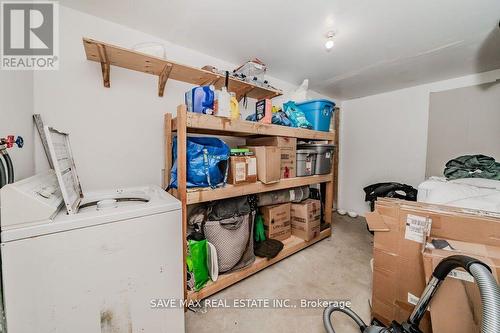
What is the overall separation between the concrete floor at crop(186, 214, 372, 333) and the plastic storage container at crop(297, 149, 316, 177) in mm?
904

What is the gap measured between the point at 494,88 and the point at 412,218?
2.56 m

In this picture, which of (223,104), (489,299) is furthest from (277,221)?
(489,299)

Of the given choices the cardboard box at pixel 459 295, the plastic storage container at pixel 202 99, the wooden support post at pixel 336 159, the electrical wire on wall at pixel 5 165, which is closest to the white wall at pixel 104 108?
the plastic storage container at pixel 202 99

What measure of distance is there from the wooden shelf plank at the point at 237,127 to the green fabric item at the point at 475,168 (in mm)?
1473

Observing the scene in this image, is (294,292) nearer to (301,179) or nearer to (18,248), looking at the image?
(301,179)

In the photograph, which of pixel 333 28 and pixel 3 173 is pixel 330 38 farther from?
pixel 3 173

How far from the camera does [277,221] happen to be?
7.10ft

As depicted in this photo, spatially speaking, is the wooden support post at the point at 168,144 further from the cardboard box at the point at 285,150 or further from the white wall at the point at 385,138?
the white wall at the point at 385,138

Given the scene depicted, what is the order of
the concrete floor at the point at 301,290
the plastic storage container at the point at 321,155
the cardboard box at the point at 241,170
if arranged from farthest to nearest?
the plastic storage container at the point at 321,155 < the cardboard box at the point at 241,170 < the concrete floor at the point at 301,290

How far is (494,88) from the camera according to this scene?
2.29 meters

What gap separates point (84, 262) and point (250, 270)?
127 centimetres

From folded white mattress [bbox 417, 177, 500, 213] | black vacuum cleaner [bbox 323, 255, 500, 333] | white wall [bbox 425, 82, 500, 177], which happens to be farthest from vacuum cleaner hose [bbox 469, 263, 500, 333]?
white wall [bbox 425, 82, 500, 177]

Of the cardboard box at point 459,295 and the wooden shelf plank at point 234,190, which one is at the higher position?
the wooden shelf plank at point 234,190

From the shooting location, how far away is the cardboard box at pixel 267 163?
1800mm
